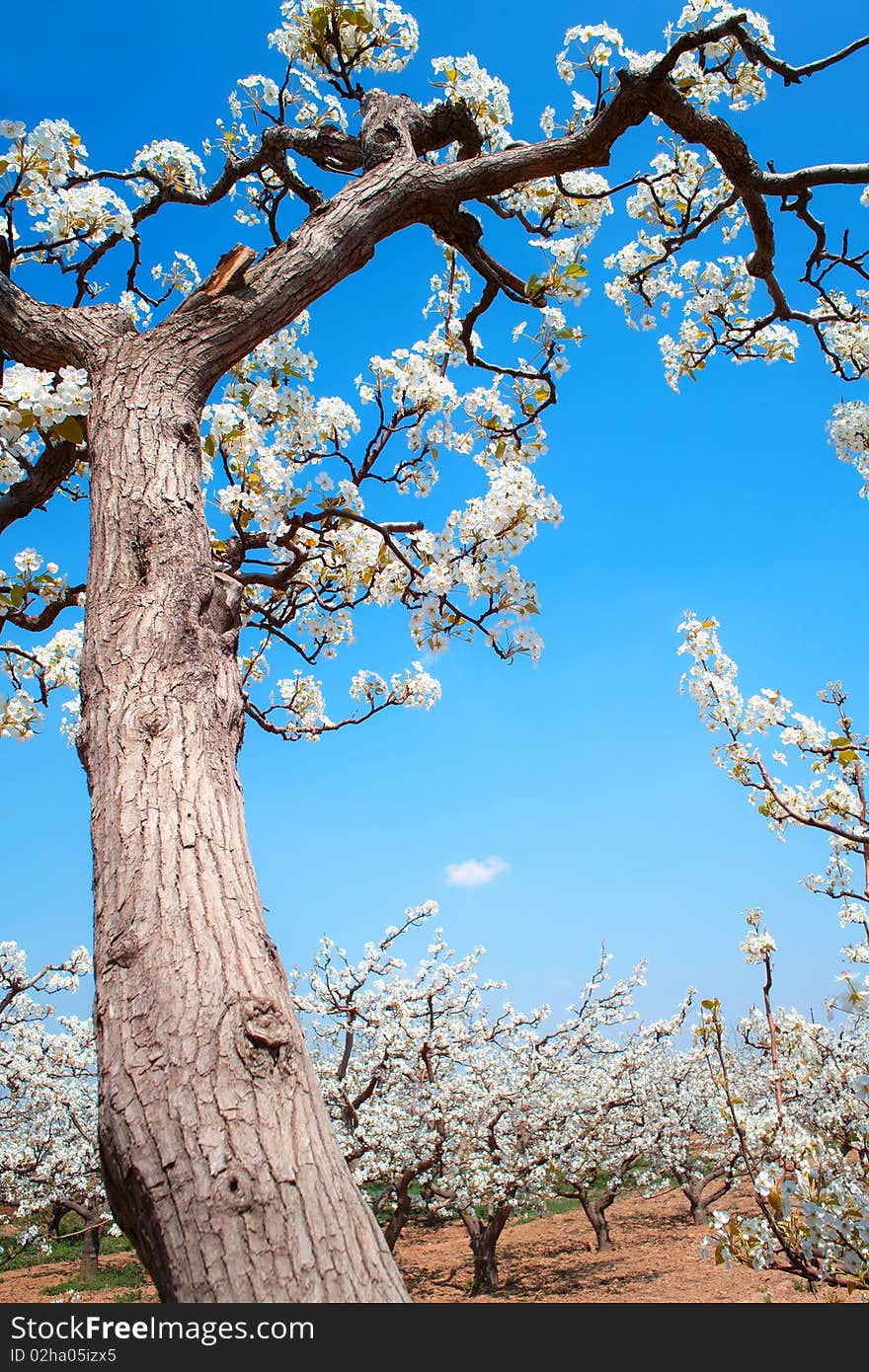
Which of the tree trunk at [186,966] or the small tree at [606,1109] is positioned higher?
the tree trunk at [186,966]

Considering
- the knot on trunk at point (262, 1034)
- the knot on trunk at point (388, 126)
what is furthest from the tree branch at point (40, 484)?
the knot on trunk at point (262, 1034)

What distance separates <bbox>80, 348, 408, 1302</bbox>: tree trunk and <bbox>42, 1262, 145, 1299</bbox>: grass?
1279 centimetres

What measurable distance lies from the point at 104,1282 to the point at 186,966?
48.0ft

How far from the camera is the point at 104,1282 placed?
40.0ft

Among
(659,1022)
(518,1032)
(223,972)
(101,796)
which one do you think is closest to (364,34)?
(101,796)

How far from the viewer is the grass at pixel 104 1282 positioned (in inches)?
464

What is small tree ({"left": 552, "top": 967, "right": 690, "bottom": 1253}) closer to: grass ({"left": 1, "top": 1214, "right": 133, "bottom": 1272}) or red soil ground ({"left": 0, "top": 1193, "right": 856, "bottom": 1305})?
red soil ground ({"left": 0, "top": 1193, "right": 856, "bottom": 1305})

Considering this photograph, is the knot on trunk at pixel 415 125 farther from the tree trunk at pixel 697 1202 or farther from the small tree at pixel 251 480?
the tree trunk at pixel 697 1202

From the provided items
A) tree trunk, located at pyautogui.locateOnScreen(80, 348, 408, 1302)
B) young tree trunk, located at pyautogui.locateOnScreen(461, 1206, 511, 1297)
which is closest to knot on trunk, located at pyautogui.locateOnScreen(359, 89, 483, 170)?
tree trunk, located at pyautogui.locateOnScreen(80, 348, 408, 1302)

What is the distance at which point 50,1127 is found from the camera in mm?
14289

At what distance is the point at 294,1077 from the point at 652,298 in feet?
17.2

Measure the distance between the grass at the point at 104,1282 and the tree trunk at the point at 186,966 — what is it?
1279cm

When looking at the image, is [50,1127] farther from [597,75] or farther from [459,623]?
[597,75]

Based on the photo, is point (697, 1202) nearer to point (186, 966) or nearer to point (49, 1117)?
point (49, 1117)
